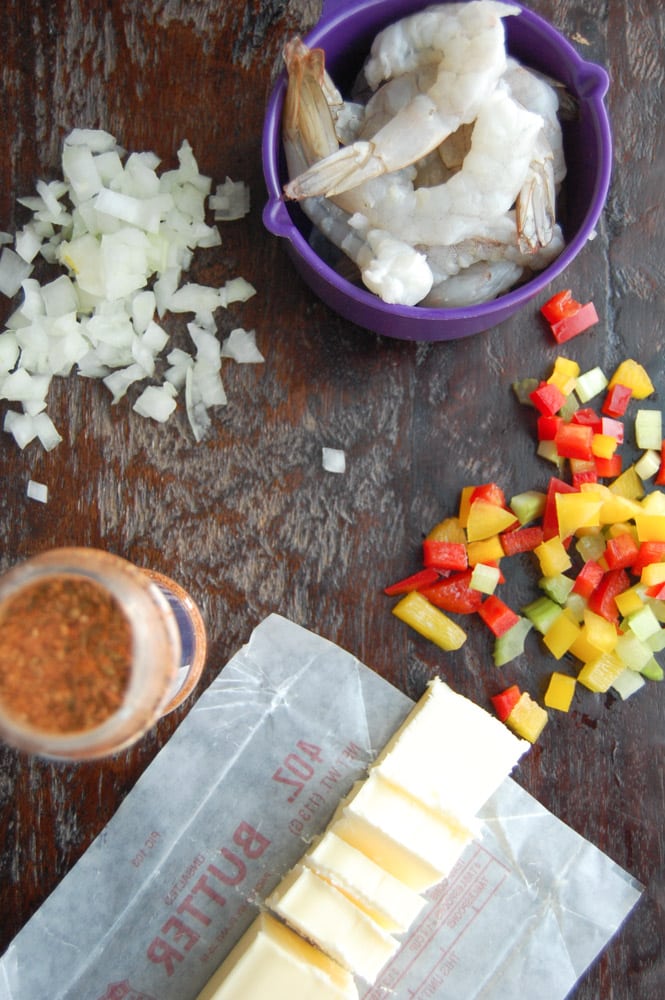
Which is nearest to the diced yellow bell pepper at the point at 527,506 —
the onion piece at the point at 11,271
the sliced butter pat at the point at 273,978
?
the sliced butter pat at the point at 273,978

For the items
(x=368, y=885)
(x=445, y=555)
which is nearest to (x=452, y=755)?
(x=368, y=885)

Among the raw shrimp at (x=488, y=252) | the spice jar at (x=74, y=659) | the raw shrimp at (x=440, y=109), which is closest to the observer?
the spice jar at (x=74, y=659)

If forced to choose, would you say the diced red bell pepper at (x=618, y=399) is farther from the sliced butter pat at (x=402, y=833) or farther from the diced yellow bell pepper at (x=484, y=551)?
the sliced butter pat at (x=402, y=833)

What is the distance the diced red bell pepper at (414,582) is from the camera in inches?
73.4

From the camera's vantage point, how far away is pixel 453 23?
5.18 feet

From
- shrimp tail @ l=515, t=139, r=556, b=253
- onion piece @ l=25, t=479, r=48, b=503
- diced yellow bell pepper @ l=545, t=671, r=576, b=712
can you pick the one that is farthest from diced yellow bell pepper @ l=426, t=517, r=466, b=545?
onion piece @ l=25, t=479, r=48, b=503

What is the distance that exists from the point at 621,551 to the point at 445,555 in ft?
1.16

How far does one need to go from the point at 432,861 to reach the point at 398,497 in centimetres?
69

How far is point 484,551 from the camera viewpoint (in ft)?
6.14

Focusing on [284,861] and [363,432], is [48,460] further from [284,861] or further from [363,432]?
[284,861]

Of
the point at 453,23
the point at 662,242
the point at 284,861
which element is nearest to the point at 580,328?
the point at 662,242

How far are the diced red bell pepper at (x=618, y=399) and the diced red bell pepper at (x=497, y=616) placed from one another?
1.50 ft

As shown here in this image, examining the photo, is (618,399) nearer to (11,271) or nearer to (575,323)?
(575,323)

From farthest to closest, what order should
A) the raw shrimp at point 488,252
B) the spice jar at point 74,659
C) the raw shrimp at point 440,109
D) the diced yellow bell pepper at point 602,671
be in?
the diced yellow bell pepper at point 602,671, the raw shrimp at point 488,252, the raw shrimp at point 440,109, the spice jar at point 74,659
